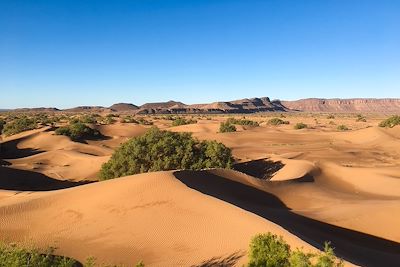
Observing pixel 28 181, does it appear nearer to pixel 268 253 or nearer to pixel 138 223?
pixel 138 223

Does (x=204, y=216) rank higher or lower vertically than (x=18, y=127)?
lower

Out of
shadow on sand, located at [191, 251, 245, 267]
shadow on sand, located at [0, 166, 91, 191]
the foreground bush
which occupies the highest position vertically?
the foreground bush

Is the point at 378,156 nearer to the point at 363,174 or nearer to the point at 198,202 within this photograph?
the point at 363,174

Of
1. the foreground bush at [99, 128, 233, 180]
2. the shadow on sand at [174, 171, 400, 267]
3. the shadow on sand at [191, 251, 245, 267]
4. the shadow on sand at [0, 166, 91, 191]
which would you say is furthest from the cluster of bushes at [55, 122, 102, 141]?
the shadow on sand at [191, 251, 245, 267]

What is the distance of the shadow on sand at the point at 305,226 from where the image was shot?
460 inches

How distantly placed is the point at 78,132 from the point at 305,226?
1485 inches

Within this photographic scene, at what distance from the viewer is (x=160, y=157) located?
24.6 metres

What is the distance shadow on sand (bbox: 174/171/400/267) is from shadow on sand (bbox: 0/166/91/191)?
38.3 feet

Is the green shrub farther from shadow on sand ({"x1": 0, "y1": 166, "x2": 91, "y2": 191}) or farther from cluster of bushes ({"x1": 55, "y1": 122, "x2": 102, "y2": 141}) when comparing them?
cluster of bushes ({"x1": 55, "y1": 122, "x2": 102, "y2": 141})

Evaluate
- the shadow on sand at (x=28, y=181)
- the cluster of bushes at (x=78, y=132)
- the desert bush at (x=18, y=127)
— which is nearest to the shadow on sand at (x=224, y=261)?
the shadow on sand at (x=28, y=181)

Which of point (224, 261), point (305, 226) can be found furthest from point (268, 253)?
point (305, 226)

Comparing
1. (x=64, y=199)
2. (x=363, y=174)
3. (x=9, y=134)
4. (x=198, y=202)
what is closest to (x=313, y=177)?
(x=363, y=174)

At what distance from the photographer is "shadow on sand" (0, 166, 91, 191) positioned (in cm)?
2516

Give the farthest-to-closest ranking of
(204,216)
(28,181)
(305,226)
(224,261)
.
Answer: (28,181)
(305,226)
(204,216)
(224,261)
